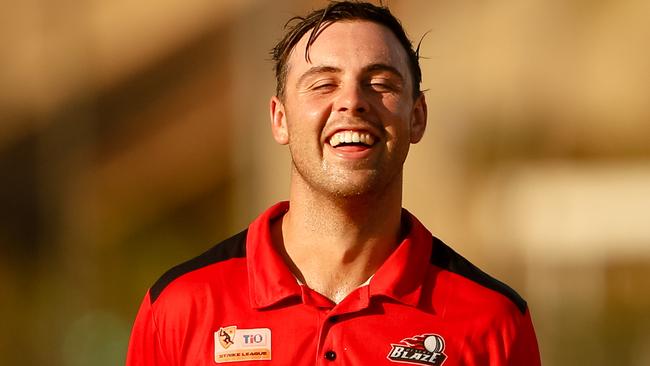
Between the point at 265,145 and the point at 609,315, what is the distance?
1.55 m

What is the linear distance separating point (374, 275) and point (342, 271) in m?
0.07

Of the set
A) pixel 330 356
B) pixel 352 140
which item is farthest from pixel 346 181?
pixel 330 356

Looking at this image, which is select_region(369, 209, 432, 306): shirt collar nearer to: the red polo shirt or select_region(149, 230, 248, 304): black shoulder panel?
the red polo shirt

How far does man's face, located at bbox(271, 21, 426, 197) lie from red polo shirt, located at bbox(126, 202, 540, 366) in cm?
24

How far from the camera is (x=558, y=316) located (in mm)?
4902

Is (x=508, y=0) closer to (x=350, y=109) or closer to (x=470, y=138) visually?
(x=470, y=138)

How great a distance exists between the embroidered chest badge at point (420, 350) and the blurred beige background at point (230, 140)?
7.25ft

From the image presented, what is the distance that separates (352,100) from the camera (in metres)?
2.68

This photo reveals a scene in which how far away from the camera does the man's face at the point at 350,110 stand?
8.79 feet

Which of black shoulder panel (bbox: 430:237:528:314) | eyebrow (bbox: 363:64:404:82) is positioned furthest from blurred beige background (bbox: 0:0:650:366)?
eyebrow (bbox: 363:64:404:82)

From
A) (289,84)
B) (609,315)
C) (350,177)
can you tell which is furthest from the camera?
(609,315)

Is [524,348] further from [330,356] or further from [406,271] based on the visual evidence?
[330,356]

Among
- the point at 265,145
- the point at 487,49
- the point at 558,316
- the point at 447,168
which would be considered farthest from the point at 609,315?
the point at 265,145

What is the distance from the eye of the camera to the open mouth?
8.75 feet
